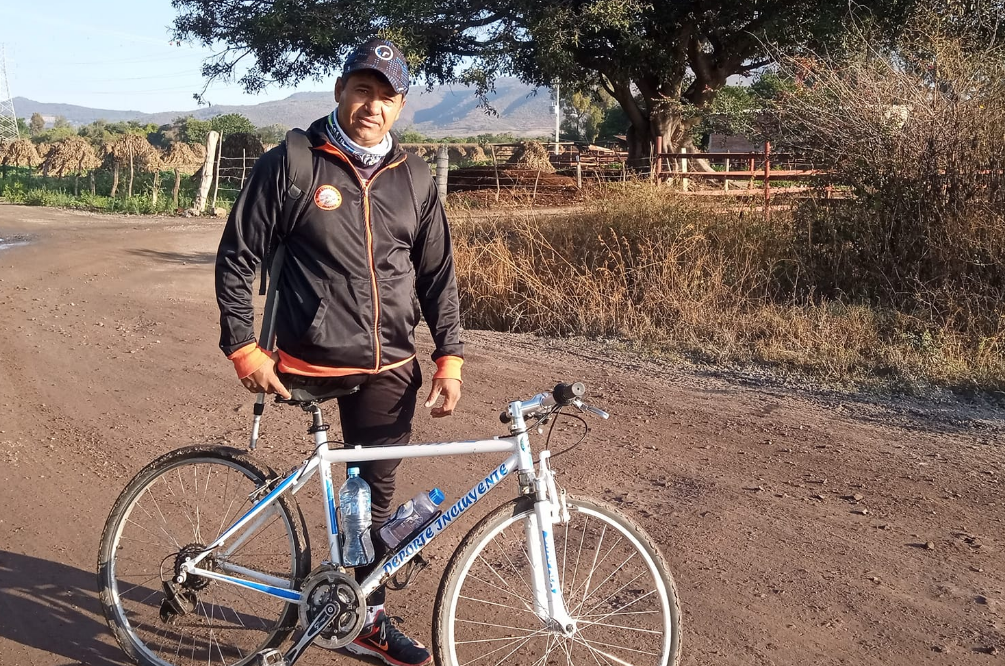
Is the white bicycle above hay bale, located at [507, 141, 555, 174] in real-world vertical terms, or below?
below

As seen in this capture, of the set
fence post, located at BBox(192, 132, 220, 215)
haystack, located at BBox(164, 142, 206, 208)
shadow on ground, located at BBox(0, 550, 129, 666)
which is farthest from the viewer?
haystack, located at BBox(164, 142, 206, 208)

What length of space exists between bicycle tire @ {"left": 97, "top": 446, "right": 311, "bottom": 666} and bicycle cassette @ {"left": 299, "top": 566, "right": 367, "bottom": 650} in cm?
13

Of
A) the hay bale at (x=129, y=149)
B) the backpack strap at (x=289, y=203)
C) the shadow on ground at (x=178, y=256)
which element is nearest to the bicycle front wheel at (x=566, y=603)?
the backpack strap at (x=289, y=203)

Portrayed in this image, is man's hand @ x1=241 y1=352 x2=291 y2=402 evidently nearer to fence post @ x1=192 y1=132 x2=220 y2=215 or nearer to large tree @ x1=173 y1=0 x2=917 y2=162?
large tree @ x1=173 y1=0 x2=917 y2=162

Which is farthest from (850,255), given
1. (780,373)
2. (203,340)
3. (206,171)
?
(206,171)

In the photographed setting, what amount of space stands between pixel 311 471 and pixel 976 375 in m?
5.76

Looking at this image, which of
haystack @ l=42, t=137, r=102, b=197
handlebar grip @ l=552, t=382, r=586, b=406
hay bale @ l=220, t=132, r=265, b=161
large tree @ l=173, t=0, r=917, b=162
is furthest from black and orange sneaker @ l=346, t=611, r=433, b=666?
hay bale @ l=220, t=132, r=265, b=161

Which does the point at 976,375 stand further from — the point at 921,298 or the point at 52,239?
the point at 52,239

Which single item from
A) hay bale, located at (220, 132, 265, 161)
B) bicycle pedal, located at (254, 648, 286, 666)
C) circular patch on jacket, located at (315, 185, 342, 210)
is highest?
hay bale, located at (220, 132, 265, 161)

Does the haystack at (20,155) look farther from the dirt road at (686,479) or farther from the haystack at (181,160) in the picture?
the dirt road at (686,479)

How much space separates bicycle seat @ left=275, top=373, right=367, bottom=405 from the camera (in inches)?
125

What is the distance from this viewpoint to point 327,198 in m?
3.04

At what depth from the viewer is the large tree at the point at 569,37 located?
1994cm

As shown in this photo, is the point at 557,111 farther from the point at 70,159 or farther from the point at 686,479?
the point at 686,479
